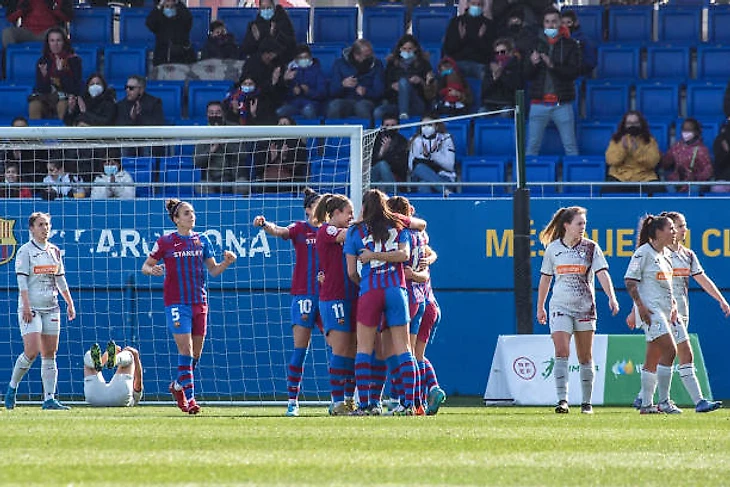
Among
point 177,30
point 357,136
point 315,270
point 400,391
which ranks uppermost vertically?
point 177,30

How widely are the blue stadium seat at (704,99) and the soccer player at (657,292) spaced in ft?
23.8

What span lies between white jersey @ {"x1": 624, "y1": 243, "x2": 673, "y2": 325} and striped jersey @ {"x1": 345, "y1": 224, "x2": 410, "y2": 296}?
243 centimetres

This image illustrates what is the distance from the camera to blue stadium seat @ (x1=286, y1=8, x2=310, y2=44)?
76.4 ft

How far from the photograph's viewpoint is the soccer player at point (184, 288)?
14141 mm

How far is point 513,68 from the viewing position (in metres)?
20.2

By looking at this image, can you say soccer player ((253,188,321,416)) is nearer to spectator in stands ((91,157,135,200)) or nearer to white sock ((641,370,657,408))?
white sock ((641,370,657,408))

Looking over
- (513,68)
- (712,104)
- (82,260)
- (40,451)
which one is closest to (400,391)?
(40,451)

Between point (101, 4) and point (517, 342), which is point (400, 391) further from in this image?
point (101, 4)

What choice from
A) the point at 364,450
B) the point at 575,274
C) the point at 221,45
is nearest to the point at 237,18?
the point at 221,45

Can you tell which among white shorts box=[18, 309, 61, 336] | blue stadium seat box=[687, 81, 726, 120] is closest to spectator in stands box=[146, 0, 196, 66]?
blue stadium seat box=[687, 81, 726, 120]

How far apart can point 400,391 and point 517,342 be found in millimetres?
4197

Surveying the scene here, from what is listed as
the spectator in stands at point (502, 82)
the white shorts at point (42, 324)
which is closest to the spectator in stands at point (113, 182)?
the white shorts at point (42, 324)

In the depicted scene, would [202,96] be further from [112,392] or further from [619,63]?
[112,392]

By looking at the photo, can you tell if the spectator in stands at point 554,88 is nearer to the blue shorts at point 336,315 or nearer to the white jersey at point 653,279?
the white jersey at point 653,279
